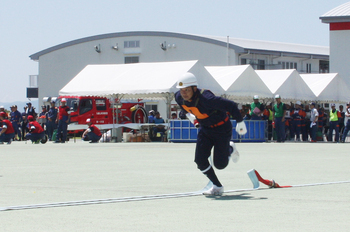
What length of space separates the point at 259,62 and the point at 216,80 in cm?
2955

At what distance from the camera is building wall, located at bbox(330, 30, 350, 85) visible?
43281mm

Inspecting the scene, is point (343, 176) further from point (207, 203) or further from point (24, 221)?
point (24, 221)

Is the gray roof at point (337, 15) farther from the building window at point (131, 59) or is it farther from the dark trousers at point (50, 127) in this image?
the dark trousers at point (50, 127)

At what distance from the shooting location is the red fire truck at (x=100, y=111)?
32.7 meters

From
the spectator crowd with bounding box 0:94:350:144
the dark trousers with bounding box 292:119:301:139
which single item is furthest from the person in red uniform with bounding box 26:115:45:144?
the dark trousers with bounding box 292:119:301:139

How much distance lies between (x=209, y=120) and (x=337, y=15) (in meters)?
37.5

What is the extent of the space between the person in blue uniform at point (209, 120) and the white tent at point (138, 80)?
15770 mm

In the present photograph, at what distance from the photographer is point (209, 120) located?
793 cm

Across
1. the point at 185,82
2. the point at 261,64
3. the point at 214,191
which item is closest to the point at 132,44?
the point at 261,64

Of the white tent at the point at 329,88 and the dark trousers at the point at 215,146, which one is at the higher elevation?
the white tent at the point at 329,88

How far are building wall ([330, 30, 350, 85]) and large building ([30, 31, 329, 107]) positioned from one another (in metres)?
9.02

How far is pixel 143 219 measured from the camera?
18.9 ft

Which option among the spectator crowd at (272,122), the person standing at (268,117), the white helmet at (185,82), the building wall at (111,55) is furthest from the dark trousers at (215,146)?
the building wall at (111,55)

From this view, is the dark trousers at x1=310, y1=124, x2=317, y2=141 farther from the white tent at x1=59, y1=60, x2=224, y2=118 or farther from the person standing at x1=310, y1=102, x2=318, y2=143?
the white tent at x1=59, y1=60, x2=224, y2=118
